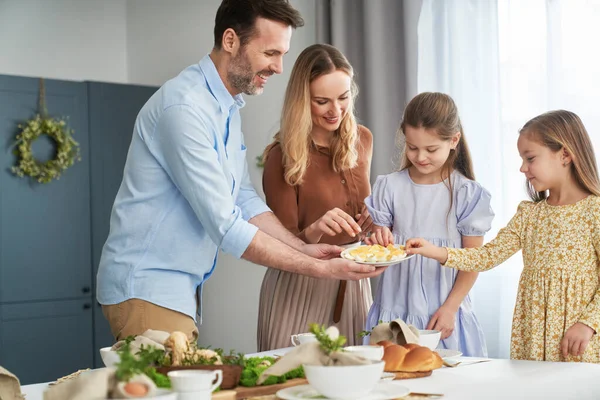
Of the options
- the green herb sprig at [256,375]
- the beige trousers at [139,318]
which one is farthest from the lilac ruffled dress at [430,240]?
the green herb sprig at [256,375]

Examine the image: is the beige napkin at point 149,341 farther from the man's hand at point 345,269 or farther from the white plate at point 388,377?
the man's hand at point 345,269

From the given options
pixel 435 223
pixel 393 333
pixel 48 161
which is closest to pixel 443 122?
pixel 435 223

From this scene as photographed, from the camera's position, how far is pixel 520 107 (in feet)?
11.6

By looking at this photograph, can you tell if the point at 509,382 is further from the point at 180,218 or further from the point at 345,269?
the point at 180,218

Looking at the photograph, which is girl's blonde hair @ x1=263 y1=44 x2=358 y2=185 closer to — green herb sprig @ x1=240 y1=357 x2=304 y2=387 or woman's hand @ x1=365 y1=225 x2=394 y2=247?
woman's hand @ x1=365 y1=225 x2=394 y2=247

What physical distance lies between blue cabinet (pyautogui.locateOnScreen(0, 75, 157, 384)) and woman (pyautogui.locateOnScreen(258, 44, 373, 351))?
2293 mm

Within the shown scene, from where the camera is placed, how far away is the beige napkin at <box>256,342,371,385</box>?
4.35 feet

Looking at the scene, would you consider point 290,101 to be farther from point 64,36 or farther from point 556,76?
point 64,36

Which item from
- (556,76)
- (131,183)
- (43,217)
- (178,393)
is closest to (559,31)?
(556,76)

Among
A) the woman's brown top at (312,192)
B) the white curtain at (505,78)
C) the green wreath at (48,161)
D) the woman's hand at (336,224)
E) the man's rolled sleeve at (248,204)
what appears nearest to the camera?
the woman's hand at (336,224)

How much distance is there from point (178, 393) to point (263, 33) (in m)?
1.40

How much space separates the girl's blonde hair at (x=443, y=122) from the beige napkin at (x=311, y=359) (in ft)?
4.37

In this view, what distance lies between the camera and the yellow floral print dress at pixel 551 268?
2309 mm

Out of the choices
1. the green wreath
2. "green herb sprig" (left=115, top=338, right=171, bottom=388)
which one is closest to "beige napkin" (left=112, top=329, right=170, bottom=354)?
"green herb sprig" (left=115, top=338, right=171, bottom=388)
